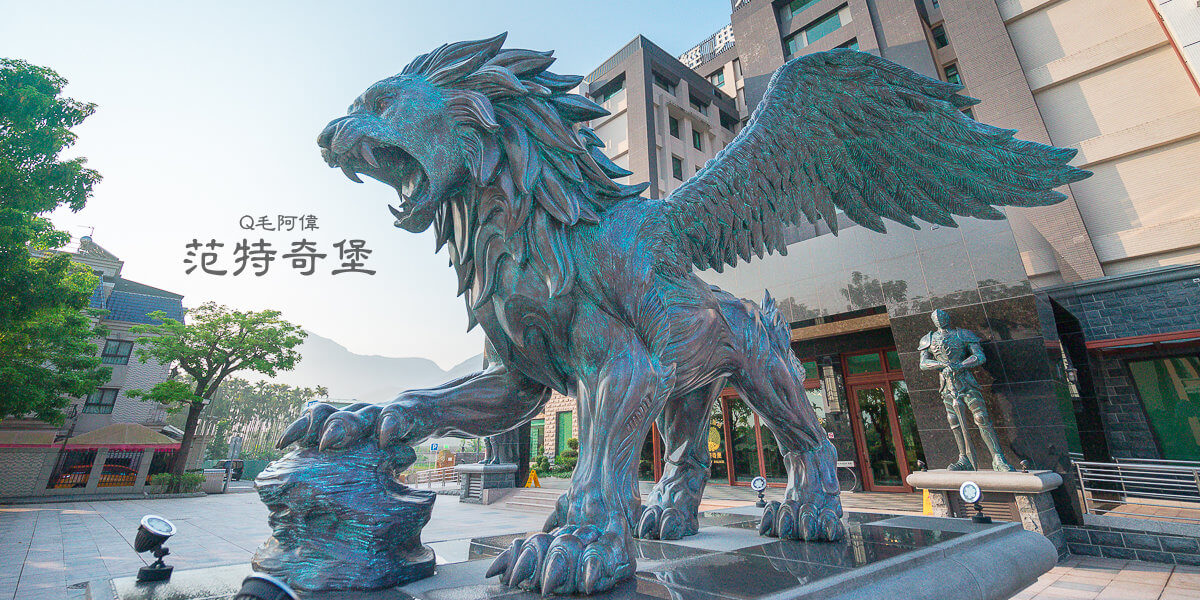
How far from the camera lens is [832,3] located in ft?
54.7

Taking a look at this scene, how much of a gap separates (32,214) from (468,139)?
16206 mm

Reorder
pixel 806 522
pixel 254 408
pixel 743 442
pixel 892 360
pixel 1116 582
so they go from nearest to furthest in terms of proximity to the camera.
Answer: pixel 806 522
pixel 1116 582
pixel 892 360
pixel 743 442
pixel 254 408

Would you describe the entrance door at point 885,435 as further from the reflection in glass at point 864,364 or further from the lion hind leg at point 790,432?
the lion hind leg at point 790,432

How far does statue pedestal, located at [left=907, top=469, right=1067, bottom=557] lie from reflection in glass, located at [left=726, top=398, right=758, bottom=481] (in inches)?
240

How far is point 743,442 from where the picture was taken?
13.5 metres

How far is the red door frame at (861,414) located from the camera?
36.4 ft

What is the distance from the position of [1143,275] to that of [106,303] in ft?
119

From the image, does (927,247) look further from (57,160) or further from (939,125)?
(57,160)

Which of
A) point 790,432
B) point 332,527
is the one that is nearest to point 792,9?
point 790,432

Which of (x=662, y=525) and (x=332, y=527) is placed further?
(x=662, y=525)

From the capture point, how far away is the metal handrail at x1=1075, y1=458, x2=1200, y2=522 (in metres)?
6.22

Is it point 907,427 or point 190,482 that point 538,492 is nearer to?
point 907,427

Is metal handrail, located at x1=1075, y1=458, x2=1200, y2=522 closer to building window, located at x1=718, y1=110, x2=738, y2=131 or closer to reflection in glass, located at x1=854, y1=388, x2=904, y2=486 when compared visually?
reflection in glass, located at x1=854, y1=388, x2=904, y2=486

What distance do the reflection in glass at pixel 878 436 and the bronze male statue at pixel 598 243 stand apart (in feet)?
35.2
